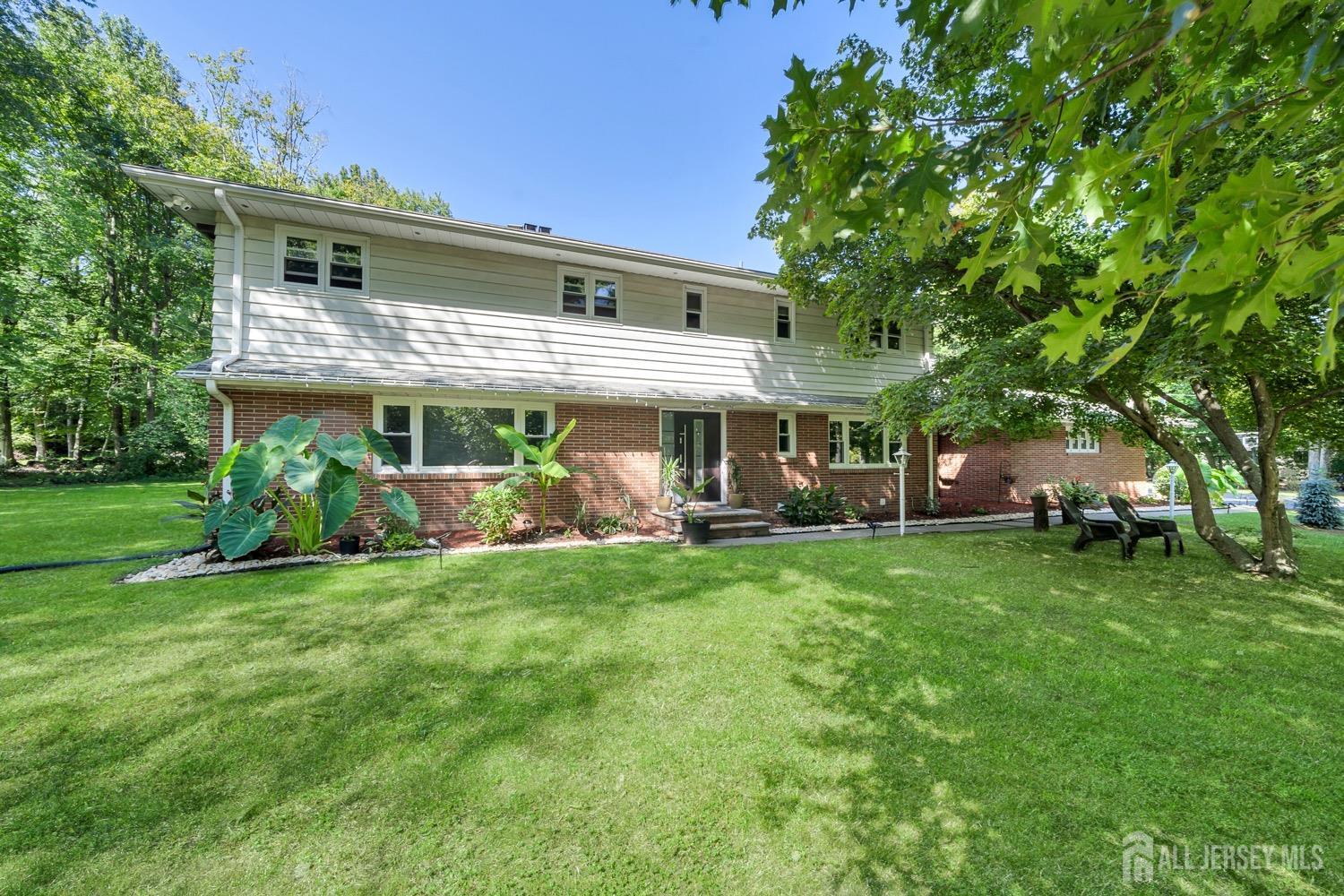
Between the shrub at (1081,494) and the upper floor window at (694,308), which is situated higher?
the upper floor window at (694,308)

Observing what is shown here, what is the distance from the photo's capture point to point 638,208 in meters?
16.7

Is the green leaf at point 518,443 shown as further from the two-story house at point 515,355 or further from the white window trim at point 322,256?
the white window trim at point 322,256

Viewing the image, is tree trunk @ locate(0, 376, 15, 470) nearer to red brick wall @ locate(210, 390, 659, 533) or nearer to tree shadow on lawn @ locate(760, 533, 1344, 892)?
red brick wall @ locate(210, 390, 659, 533)

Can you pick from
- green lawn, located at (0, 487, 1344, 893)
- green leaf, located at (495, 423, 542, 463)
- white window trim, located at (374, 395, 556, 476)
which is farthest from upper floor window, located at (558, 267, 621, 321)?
green lawn, located at (0, 487, 1344, 893)

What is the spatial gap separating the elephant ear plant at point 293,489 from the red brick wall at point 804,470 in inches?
278

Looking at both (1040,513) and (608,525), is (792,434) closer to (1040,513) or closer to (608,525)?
(608,525)

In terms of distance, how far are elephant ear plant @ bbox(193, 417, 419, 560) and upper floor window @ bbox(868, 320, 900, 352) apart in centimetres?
1163

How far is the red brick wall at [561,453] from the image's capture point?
27.2 feet

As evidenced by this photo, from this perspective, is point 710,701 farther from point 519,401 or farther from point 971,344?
point 971,344

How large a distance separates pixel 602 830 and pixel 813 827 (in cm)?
105

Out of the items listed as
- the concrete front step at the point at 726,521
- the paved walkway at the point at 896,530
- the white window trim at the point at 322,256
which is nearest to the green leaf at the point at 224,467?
the white window trim at the point at 322,256

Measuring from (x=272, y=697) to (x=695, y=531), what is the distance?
6451mm

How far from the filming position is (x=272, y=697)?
144 inches

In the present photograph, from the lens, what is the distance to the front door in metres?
11.4
